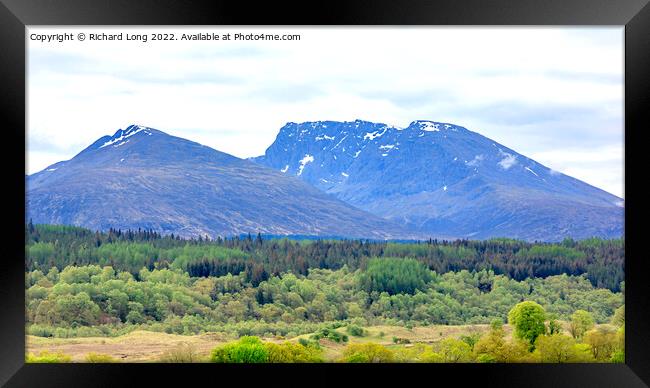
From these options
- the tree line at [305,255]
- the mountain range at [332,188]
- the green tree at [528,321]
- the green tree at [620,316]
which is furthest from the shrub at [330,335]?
the green tree at [620,316]

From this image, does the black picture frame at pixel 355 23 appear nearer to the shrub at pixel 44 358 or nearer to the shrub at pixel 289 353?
the shrub at pixel 44 358

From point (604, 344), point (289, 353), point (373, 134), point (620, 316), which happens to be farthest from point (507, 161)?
point (620, 316)

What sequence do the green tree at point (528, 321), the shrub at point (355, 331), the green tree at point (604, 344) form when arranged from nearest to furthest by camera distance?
the green tree at point (604, 344)
the green tree at point (528, 321)
the shrub at point (355, 331)

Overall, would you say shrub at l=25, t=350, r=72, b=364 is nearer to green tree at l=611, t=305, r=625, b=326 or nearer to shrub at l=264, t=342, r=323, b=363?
shrub at l=264, t=342, r=323, b=363

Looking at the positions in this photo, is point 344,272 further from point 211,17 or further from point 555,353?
point 211,17

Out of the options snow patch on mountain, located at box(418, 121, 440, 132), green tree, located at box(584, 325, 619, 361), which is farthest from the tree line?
green tree, located at box(584, 325, 619, 361)

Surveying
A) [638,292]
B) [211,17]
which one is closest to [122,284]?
[211,17]

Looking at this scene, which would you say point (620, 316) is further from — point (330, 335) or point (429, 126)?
point (429, 126)
